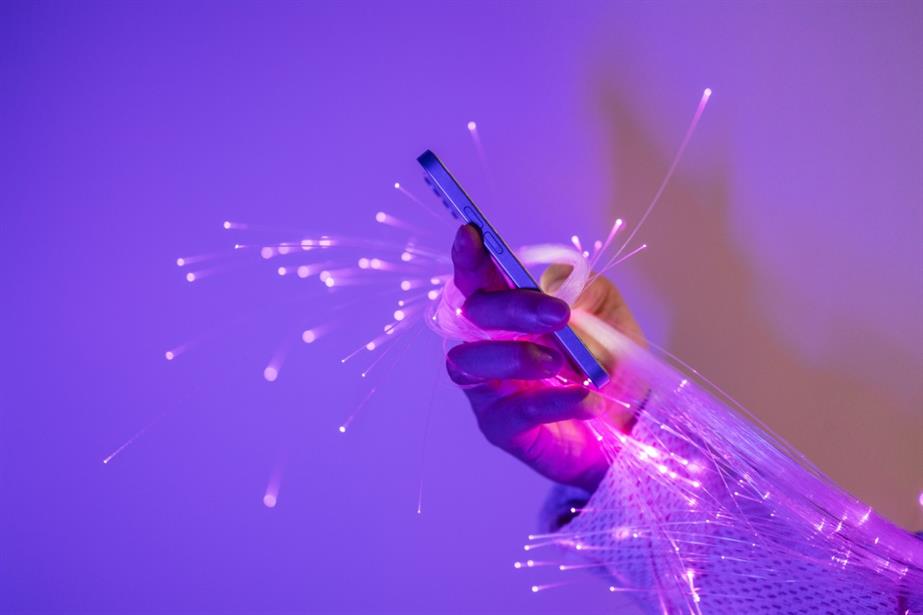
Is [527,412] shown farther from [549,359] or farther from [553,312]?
[553,312]

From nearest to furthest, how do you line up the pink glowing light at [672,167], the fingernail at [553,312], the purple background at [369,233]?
the fingernail at [553,312]
the purple background at [369,233]
the pink glowing light at [672,167]

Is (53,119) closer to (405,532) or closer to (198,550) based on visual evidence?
(198,550)

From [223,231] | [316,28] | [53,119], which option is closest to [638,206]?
[316,28]

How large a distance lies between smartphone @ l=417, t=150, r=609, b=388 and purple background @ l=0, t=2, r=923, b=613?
330 mm

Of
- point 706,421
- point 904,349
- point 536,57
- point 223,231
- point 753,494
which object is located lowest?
point 904,349

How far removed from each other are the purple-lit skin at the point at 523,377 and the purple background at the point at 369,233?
7.0 inches

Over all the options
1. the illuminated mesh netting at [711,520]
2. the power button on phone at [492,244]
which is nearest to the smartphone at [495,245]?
the power button on phone at [492,244]

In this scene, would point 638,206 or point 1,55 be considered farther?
point 638,206

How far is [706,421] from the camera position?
1085 mm

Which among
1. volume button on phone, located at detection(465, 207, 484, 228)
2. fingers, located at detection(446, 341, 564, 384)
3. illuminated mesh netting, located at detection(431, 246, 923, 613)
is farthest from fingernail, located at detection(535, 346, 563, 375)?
volume button on phone, located at detection(465, 207, 484, 228)

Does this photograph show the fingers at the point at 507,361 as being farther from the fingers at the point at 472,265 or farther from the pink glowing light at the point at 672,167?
the pink glowing light at the point at 672,167

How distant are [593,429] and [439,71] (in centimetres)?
79

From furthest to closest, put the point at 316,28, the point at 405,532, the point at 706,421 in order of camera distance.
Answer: the point at 405,532, the point at 316,28, the point at 706,421

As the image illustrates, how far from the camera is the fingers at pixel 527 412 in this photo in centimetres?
105
